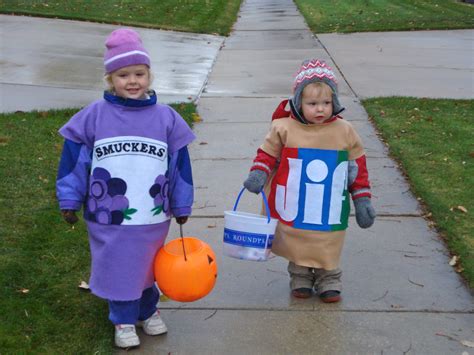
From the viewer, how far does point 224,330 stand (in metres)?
3.59

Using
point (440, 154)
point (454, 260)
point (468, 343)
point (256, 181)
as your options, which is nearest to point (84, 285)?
point (256, 181)

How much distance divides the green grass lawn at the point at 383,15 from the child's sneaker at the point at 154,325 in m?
11.5

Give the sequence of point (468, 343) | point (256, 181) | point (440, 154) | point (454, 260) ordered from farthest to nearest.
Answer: point (440, 154) < point (454, 260) < point (256, 181) < point (468, 343)

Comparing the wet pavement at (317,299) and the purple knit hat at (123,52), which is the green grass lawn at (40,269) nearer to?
the wet pavement at (317,299)

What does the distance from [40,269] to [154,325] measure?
3.24 feet

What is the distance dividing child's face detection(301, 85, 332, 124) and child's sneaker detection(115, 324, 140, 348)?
1.46 m

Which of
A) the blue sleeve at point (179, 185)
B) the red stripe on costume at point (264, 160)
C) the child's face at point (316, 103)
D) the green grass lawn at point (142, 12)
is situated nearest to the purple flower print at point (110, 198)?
the blue sleeve at point (179, 185)

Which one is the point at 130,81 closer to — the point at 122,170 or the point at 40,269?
the point at 122,170

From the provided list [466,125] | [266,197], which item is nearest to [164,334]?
[266,197]

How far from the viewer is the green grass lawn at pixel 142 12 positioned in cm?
1414

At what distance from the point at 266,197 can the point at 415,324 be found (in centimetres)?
108

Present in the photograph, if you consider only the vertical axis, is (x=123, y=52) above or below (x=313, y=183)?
above

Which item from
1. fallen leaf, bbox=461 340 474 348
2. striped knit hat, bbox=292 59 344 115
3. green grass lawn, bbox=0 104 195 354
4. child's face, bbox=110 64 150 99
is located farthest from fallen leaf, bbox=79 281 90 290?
fallen leaf, bbox=461 340 474 348

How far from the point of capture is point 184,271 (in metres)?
3.15
